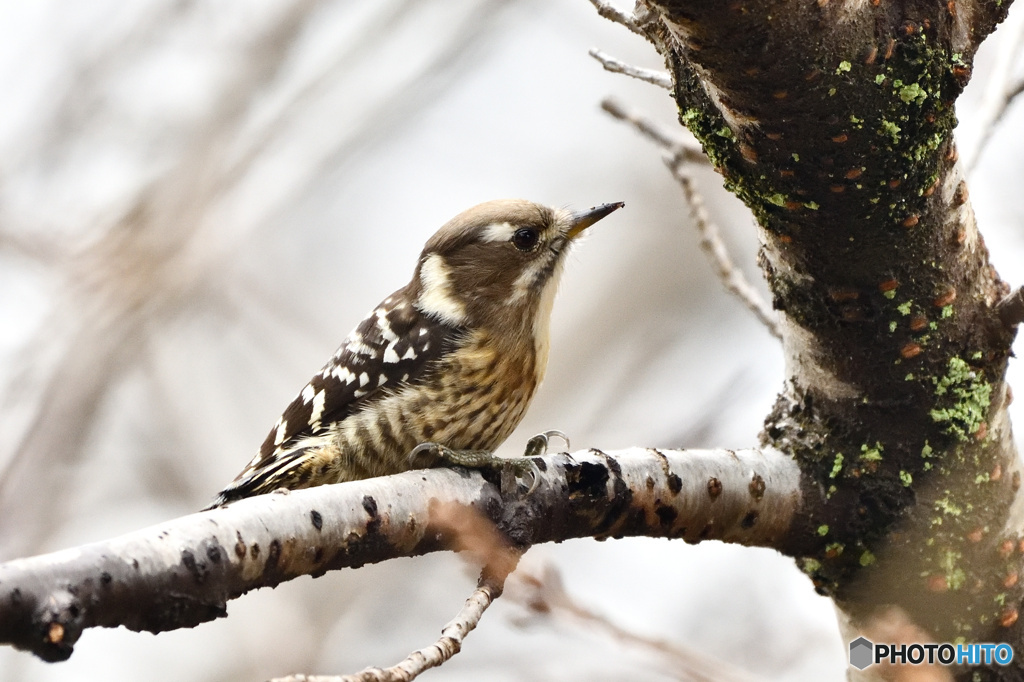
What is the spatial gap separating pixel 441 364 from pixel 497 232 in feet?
1.97

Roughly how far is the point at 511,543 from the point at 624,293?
4.61 meters

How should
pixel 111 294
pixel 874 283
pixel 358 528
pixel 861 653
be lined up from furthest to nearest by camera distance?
pixel 111 294 → pixel 861 653 → pixel 874 283 → pixel 358 528

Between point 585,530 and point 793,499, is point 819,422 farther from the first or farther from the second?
point 585,530

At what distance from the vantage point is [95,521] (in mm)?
5699

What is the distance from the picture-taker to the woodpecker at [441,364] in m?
2.85

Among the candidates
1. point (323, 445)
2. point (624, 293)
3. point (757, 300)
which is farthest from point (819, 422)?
point (624, 293)

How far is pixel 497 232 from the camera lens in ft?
11.0

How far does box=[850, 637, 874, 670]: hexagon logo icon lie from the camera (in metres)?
2.46

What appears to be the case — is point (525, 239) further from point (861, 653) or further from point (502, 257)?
point (861, 653)

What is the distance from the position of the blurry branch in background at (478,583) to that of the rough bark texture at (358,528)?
0.02 metres

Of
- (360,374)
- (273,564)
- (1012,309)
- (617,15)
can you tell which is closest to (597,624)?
(273,564)

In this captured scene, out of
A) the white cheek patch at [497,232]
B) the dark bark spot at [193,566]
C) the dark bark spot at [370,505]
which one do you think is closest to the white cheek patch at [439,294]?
the white cheek patch at [497,232]

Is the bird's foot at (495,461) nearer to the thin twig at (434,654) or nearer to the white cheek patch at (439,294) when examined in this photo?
the thin twig at (434,654)

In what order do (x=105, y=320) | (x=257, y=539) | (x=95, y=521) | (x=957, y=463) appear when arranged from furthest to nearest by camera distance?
(x=95, y=521)
(x=105, y=320)
(x=957, y=463)
(x=257, y=539)
